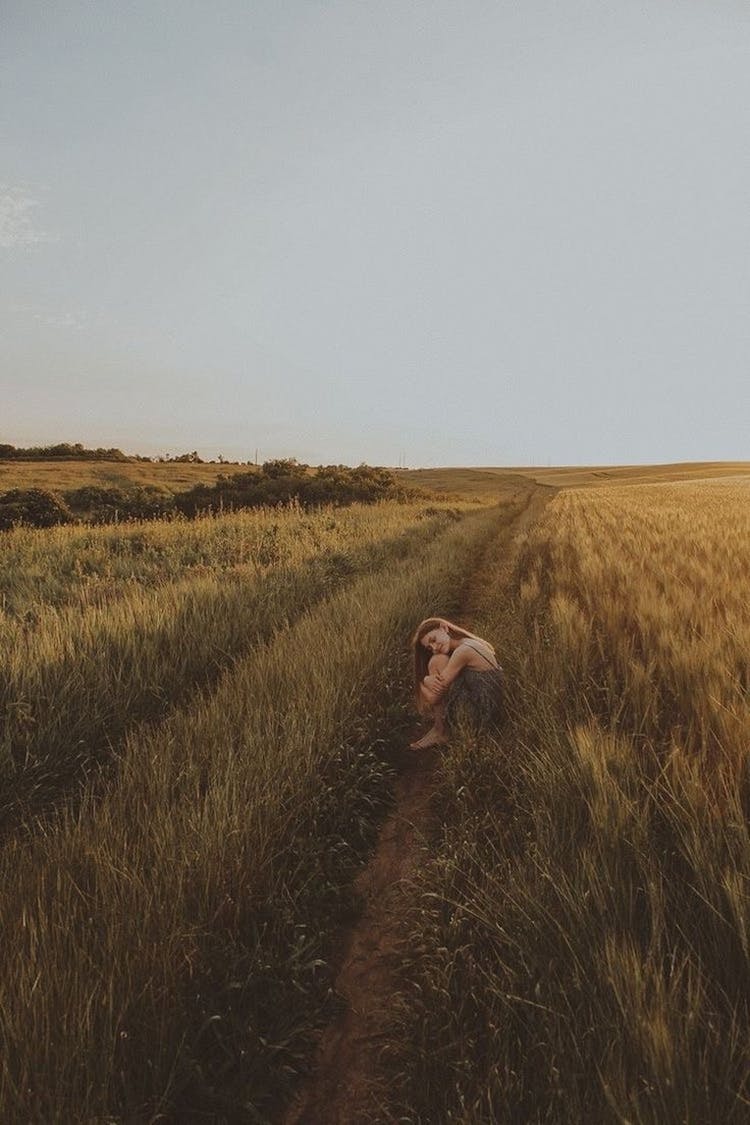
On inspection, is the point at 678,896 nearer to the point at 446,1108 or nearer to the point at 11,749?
the point at 446,1108

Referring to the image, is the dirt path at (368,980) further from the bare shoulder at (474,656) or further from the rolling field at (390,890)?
the bare shoulder at (474,656)

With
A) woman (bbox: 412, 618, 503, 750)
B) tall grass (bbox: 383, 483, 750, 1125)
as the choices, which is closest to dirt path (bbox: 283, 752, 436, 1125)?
tall grass (bbox: 383, 483, 750, 1125)

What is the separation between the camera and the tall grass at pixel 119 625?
3.52 m

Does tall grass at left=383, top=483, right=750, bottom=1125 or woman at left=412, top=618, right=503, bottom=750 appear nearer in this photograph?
tall grass at left=383, top=483, right=750, bottom=1125

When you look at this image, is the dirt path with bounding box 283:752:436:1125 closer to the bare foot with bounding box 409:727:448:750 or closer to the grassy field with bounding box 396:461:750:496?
the bare foot with bounding box 409:727:448:750

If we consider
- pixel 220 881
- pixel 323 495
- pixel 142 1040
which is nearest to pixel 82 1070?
pixel 142 1040

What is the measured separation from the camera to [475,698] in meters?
3.80

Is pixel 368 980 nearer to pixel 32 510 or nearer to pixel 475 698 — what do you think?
pixel 475 698

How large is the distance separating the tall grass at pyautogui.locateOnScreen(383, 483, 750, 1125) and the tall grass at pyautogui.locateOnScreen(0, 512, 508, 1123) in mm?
460

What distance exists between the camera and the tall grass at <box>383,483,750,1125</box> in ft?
4.60

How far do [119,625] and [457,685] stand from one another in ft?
10.3

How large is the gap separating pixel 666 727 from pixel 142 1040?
2.80m

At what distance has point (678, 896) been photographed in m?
1.92

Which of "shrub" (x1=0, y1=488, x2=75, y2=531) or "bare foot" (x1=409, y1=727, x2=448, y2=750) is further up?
"shrub" (x1=0, y1=488, x2=75, y2=531)
